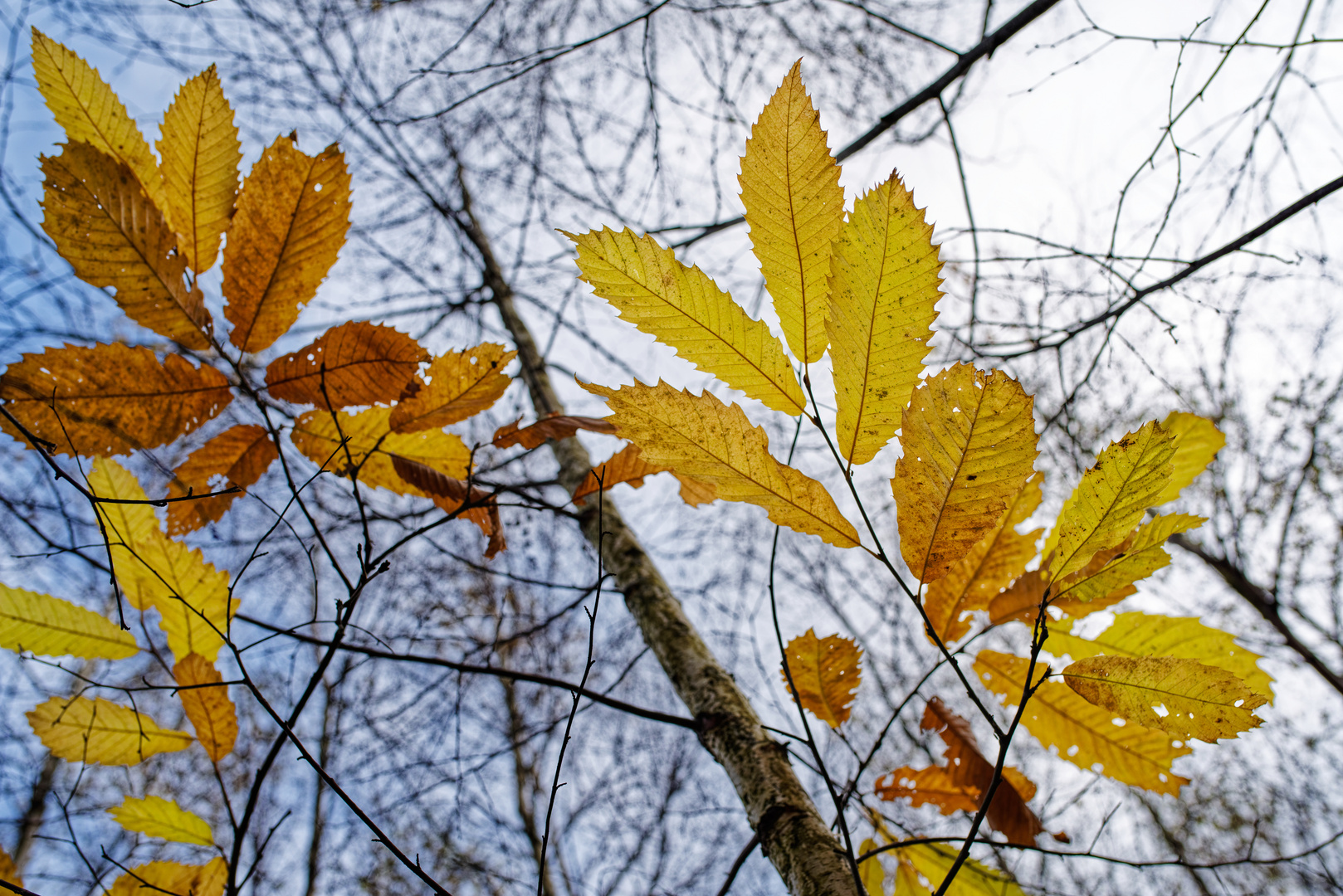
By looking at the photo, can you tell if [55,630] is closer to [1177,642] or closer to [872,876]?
[872,876]

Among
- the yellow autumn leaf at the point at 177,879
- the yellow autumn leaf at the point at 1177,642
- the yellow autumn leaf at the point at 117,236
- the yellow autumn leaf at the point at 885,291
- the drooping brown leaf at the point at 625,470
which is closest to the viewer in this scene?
the yellow autumn leaf at the point at 885,291

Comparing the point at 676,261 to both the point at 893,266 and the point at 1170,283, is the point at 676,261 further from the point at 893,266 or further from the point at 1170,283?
the point at 1170,283

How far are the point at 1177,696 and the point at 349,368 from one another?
2.74 feet

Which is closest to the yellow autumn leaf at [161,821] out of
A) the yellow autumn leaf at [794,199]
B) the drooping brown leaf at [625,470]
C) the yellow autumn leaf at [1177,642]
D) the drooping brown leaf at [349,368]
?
the drooping brown leaf at [349,368]

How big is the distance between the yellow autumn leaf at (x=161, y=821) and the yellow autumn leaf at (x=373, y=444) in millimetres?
580

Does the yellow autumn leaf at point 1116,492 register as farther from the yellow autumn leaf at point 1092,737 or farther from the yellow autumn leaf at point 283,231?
the yellow autumn leaf at point 283,231

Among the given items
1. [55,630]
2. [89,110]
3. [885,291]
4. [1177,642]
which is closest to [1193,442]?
[1177,642]

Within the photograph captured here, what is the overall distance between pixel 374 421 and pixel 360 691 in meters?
2.89

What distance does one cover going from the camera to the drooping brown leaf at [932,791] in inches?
36.3

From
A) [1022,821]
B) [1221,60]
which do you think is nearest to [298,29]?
[1221,60]

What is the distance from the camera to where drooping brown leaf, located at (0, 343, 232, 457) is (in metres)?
0.65

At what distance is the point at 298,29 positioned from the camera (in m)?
2.06

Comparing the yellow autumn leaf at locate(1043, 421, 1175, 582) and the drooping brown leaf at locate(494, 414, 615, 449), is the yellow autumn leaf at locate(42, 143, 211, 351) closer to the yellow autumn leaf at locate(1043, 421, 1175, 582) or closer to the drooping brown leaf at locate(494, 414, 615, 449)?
the drooping brown leaf at locate(494, 414, 615, 449)

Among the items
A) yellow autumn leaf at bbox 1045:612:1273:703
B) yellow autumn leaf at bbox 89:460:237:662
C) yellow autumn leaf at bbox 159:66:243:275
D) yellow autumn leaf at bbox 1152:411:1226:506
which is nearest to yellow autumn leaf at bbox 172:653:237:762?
yellow autumn leaf at bbox 89:460:237:662
